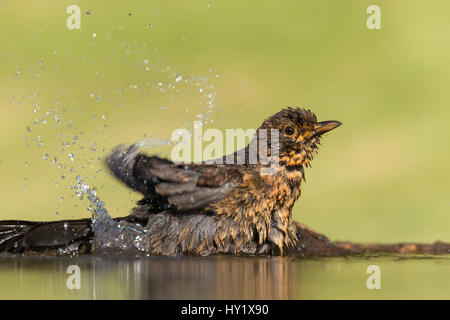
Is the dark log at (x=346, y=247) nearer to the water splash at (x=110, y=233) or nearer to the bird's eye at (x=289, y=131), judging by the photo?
the bird's eye at (x=289, y=131)

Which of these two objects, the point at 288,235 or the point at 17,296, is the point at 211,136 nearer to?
the point at 288,235

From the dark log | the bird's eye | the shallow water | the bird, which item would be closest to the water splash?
the bird

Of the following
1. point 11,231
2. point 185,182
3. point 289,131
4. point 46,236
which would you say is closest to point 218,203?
point 185,182

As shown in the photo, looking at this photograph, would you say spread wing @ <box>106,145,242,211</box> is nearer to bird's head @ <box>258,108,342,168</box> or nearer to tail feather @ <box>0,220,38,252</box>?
Answer: bird's head @ <box>258,108,342,168</box>

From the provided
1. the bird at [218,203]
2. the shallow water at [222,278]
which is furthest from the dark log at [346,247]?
the shallow water at [222,278]

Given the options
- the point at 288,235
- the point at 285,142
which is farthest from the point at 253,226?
the point at 285,142

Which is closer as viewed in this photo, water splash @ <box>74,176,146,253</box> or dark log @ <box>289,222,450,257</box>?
water splash @ <box>74,176,146,253</box>
